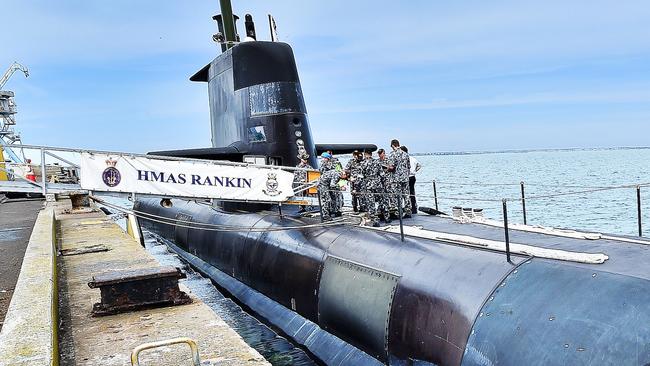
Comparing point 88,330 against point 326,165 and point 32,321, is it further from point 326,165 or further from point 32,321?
point 326,165

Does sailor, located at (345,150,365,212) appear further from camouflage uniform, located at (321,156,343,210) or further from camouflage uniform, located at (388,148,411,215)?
camouflage uniform, located at (388,148,411,215)

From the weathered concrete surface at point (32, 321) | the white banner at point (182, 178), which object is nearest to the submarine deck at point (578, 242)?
the white banner at point (182, 178)

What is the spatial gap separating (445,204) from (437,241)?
2525cm

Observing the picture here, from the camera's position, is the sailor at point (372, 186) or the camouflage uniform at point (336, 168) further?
the camouflage uniform at point (336, 168)

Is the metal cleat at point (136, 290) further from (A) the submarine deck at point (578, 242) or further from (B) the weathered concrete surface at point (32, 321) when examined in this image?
(A) the submarine deck at point (578, 242)

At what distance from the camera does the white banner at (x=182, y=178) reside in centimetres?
1123

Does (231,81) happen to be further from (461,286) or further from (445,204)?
(445,204)

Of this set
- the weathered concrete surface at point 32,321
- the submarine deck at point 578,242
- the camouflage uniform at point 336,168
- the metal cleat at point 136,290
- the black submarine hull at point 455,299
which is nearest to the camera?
the weathered concrete surface at point 32,321

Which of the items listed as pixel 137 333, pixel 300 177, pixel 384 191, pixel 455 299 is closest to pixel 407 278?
pixel 455 299

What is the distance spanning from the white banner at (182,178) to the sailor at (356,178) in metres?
1.62

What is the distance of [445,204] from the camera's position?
107ft

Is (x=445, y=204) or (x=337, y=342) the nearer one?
(x=337, y=342)

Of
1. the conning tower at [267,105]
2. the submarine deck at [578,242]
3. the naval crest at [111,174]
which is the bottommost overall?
the submarine deck at [578,242]

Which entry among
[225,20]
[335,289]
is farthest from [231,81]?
[335,289]
